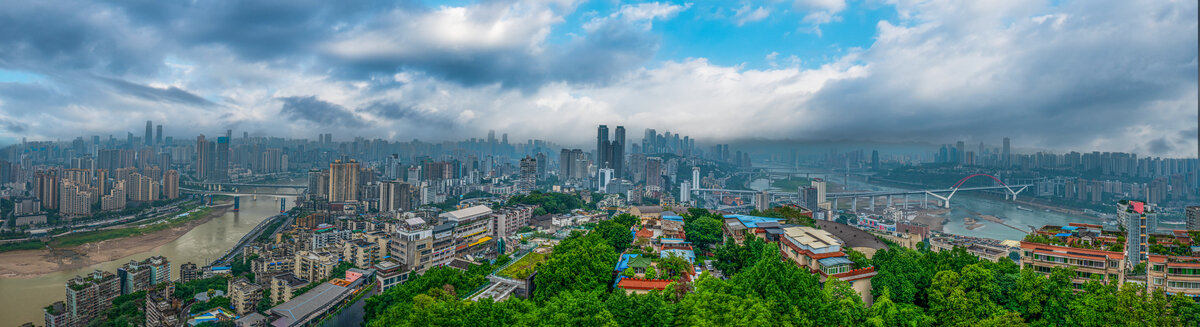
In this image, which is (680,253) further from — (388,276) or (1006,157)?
(1006,157)

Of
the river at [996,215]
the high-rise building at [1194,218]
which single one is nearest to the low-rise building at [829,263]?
the high-rise building at [1194,218]

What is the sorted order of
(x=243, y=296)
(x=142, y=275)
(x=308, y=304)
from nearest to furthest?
(x=308, y=304), (x=243, y=296), (x=142, y=275)

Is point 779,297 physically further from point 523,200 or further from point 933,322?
point 523,200

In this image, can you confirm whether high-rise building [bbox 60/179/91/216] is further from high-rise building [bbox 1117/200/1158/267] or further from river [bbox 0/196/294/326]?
high-rise building [bbox 1117/200/1158/267]

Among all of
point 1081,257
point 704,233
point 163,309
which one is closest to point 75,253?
point 163,309

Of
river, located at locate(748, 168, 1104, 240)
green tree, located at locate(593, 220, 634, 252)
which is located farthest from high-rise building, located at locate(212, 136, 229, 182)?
river, located at locate(748, 168, 1104, 240)

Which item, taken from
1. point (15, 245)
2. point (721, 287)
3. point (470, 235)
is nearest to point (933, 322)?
point (721, 287)
